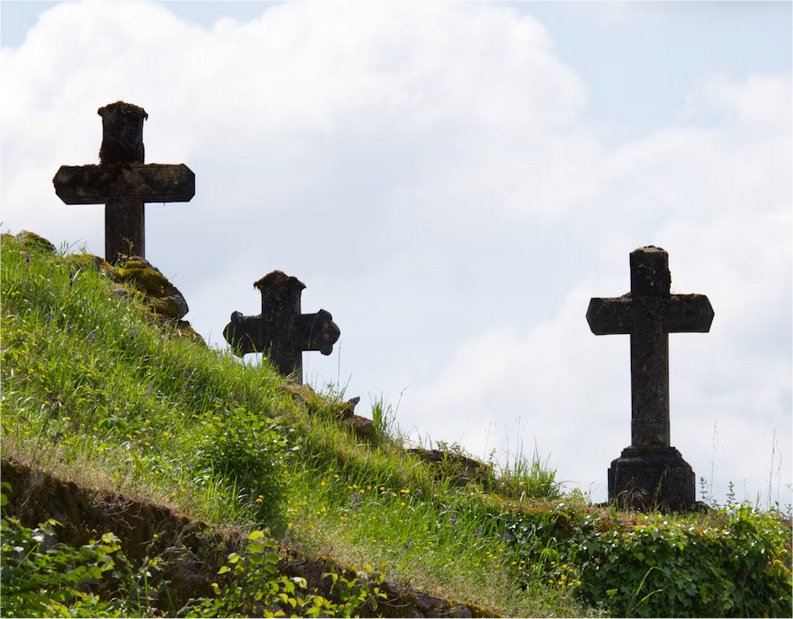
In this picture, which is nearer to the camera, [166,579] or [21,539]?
[21,539]

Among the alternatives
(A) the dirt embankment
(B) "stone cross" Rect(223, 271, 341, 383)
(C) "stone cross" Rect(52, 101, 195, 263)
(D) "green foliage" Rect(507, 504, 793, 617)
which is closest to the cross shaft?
(D) "green foliage" Rect(507, 504, 793, 617)

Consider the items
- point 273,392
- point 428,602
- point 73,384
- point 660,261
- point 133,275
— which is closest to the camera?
point 428,602

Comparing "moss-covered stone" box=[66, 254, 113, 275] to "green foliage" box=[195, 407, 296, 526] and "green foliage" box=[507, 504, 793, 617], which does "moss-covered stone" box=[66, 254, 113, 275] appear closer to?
"green foliage" box=[195, 407, 296, 526]

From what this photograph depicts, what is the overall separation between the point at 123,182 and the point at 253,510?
20.7 feet

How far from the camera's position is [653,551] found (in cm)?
911

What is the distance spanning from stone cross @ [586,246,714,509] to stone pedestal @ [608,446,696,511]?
2 cm

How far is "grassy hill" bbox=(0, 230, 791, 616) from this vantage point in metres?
5.95

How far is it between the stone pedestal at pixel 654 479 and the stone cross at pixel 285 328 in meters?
3.74

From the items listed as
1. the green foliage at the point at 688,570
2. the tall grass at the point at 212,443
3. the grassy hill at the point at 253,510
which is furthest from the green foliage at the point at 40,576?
the green foliage at the point at 688,570

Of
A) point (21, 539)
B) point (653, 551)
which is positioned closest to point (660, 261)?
point (653, 551)

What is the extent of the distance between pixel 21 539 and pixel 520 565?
4958 mm

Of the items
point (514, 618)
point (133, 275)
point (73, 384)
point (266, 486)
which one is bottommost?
point (514, 618)

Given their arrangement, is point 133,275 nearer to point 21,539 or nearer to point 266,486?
point 266,486

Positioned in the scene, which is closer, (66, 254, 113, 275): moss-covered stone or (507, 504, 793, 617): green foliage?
(507, 504, 793, 617): green foliage
